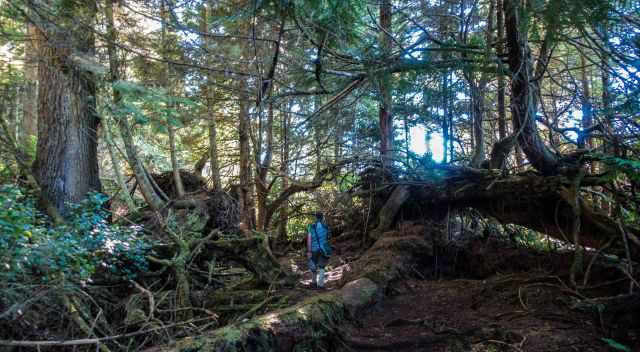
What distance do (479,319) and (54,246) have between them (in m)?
5.62

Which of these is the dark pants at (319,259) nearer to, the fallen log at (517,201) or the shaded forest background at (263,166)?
the shaded forest background at (263,166)

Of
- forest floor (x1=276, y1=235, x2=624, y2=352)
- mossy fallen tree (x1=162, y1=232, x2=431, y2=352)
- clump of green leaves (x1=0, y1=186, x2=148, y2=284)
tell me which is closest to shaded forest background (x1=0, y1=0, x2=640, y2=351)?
clump of green leaves (x1=0, y1=186, x2=148, y2=284)

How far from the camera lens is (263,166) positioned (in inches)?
389

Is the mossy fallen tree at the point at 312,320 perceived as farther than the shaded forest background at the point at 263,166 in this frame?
No

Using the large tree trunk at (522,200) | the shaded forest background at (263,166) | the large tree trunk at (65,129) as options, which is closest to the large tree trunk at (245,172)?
the shaded forest background at (263,166)

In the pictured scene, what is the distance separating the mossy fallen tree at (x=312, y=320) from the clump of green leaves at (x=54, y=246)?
2046 mm

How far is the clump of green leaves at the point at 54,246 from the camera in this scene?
434 cm

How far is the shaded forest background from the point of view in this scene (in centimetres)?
527

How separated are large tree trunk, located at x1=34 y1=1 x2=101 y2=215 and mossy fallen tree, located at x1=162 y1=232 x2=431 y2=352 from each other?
643 centimetres

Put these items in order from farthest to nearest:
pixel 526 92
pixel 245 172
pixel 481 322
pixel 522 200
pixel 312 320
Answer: pixel 245 172
pixel 522 200
pixel 526 92
pixel 481 322
pixel 312 320

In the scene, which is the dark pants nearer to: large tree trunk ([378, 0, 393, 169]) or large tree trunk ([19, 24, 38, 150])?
large tree trunk ([378, 0, 393, 169])

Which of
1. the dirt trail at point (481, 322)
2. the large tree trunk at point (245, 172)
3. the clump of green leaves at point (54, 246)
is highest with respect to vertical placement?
the large tree trunk at point (245, 172)

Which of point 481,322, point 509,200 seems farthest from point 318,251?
point 509,200

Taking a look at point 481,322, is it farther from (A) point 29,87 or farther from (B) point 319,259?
(A) point 29,87
